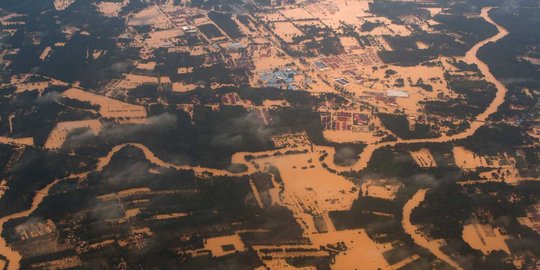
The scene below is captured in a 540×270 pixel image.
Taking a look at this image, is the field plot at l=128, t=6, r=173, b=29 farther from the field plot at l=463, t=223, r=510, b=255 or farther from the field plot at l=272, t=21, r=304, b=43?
the field plot at l=463, t=223, r=510, b=255

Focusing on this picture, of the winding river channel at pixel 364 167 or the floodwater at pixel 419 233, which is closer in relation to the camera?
the floodwater at pixel 419 233

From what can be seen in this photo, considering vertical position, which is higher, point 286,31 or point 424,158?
point 286,31

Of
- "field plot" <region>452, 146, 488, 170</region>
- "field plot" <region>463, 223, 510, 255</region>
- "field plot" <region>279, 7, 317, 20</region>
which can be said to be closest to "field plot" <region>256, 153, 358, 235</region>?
"field plot" <region>463, 223, 510, 255</region>

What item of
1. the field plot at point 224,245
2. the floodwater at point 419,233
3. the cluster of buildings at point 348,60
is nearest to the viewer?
the floodwater at point 419,233

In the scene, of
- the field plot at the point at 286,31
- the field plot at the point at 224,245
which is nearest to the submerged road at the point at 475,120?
the field plot at the point at 224,245

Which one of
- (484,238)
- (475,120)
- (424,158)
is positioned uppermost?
(475,120)

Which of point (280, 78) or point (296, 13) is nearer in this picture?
point (280, 78)

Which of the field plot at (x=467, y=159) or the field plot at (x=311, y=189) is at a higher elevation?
the field plot at (x=467, y=159)

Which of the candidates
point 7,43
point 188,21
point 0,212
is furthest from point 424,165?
point 7,43

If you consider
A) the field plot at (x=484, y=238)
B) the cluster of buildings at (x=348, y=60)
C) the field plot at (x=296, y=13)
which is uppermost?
the field plot at (x=296, y=13)

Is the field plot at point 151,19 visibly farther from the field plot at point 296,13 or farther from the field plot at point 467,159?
the field plot at point 467,159

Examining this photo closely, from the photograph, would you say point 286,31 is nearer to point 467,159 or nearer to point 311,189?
point 467,159

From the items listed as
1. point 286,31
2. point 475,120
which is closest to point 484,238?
point 475,120
